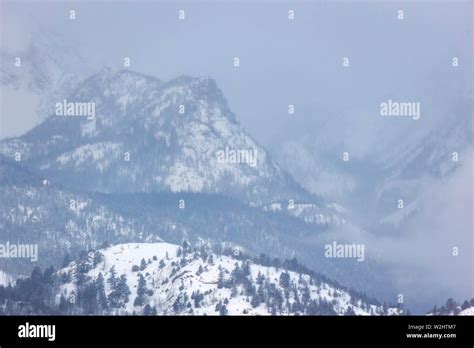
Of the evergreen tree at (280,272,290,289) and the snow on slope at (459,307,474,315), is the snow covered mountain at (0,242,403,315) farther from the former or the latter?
the snow on slope at (459,307,474,315)

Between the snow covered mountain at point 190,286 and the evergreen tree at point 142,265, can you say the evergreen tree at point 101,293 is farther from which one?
the evergreen tree at point 142,265

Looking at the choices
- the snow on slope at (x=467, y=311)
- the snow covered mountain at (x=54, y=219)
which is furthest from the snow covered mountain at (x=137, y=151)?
the snow on slope at (x=467, y=311)

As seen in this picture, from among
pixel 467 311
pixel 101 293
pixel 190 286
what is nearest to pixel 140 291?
pixel 101 293

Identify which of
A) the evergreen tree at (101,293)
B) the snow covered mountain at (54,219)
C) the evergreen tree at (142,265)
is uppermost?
the snow covered mountain at (54,219)

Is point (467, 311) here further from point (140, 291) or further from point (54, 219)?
point (54, 219)

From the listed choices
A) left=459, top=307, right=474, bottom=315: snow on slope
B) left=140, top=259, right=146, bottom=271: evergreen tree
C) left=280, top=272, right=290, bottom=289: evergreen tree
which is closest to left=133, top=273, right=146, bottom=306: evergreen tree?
left=140, top=259, right=146, bottom=271: evergreen tree

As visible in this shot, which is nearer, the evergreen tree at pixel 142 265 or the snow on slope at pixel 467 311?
the snow on slope at pixel 467 311
